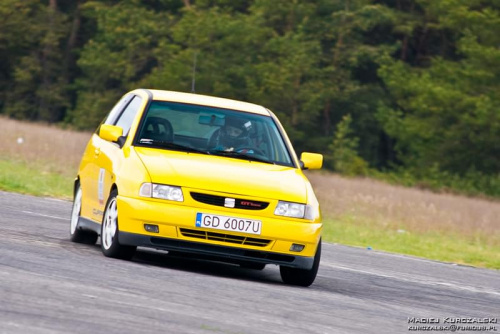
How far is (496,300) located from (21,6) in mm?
65052

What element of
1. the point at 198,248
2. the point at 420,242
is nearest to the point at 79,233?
the point at 198,248

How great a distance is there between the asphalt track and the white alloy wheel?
0.16 metres

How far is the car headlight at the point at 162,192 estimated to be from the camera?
9.55 metres

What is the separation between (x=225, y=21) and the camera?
2532 inches

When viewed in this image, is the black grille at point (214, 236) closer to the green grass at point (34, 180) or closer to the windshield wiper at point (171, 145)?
the windshield wiper at point (171, 145)

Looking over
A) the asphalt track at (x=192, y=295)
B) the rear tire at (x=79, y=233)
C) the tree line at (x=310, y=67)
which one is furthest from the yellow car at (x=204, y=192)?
the tree line at (x=310, y=67)

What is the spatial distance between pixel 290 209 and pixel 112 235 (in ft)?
4.79

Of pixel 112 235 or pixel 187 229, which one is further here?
pixel 112 235

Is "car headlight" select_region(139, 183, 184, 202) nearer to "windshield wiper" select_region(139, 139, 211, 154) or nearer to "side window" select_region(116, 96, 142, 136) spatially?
"windshield wiper" select_region(139, 139, 211, 154)

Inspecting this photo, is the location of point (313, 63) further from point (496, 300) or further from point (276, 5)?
point (496, 300)

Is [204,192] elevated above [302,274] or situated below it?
above

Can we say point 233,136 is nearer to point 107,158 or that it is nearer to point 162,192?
point 107,158

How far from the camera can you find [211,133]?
10727mm

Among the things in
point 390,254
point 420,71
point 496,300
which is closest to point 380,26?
point 420,71
